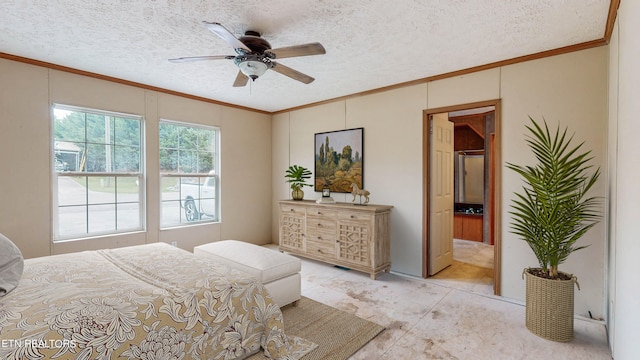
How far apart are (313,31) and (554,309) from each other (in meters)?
3.00

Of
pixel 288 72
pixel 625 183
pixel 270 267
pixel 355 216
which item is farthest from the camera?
pixel 355 216

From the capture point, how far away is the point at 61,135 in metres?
3.47

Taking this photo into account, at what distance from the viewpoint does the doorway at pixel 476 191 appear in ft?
11.1

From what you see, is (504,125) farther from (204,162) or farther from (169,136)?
(169,136)

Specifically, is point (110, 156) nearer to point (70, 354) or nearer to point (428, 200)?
point (70, 354)

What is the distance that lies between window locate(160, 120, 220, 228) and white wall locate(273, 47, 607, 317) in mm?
1836

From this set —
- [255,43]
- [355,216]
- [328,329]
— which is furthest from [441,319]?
[255,43]

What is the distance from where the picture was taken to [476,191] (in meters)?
6.40

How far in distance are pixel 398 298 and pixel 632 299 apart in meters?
1.92

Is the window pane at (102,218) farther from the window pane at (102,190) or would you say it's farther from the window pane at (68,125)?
the window pane at (68,125)

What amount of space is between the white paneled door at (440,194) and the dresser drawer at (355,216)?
0.83 m

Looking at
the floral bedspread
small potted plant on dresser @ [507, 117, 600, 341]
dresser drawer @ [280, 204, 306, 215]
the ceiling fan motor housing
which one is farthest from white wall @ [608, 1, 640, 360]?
dresser drawer @ [280, 204, 306, 215]

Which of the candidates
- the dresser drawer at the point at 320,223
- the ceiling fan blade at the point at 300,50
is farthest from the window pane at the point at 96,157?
the ceiling fan blade at the point at 300,50

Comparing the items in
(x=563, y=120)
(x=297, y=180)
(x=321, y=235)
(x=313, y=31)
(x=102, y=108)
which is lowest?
(x=321, y=235)
